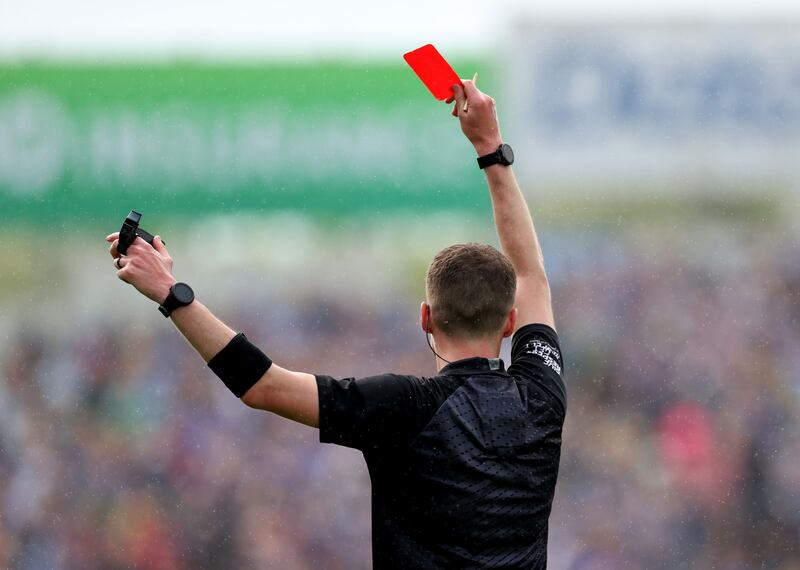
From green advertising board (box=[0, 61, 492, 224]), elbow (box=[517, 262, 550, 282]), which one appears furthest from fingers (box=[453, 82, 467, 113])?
green advertising board (box=[0, 61, 492, 224])

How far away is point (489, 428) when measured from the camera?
200 cm

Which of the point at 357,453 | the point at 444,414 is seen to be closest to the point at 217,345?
the point at 444,414

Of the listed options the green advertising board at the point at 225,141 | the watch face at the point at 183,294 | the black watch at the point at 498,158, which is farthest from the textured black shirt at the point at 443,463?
the green advertising board at the point at 225,141

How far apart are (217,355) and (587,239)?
6693mm

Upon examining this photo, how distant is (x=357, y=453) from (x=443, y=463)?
6.04 m

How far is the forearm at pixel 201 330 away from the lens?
6.37 ft

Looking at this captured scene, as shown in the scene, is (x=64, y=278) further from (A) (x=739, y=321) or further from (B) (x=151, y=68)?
(A) (x=739, y=321)

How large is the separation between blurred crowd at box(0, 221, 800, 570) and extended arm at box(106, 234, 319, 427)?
6.03 m

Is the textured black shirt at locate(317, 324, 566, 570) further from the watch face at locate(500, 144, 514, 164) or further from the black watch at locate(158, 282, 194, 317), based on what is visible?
the watch face at locate(500, 144, 514, 164)

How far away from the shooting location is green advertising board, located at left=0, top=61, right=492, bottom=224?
25.0 ft

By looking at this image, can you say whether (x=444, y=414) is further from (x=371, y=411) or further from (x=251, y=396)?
(x=251, y=396)

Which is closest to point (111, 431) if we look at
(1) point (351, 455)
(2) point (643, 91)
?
(1) point (351, 455)

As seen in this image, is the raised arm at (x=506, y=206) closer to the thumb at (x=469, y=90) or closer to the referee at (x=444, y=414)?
the thumb at (x=469, y=90)

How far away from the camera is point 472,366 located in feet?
6.75
